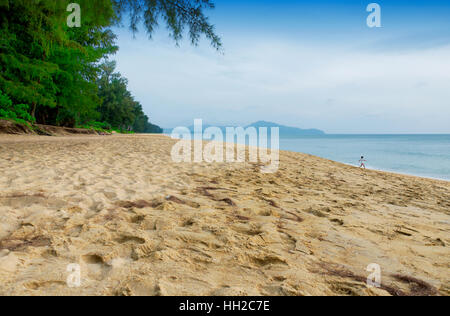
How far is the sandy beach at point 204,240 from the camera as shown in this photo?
149 cm

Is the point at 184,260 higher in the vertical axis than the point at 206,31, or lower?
lower

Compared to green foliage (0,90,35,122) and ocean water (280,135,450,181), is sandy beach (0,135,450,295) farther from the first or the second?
ocean water (280,135,450,181)

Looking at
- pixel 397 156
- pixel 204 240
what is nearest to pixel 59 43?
pixel 204 240

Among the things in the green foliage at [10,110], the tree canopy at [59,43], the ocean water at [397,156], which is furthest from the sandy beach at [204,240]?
the ocean water at [397,156]

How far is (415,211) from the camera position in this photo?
12.3 feet

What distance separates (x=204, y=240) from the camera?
2.09 m

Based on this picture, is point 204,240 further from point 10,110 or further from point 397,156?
point 397,156

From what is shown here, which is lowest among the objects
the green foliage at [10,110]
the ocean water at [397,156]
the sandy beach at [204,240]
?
the ocean water at [397,156]

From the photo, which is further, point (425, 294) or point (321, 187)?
point (321, 187)

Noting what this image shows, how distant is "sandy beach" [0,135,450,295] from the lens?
1494 millimetres

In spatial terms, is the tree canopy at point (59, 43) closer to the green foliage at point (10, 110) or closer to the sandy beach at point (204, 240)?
the green foliage at point (10, 110)

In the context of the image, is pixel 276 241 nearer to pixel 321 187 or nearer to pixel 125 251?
pixel 125 251
